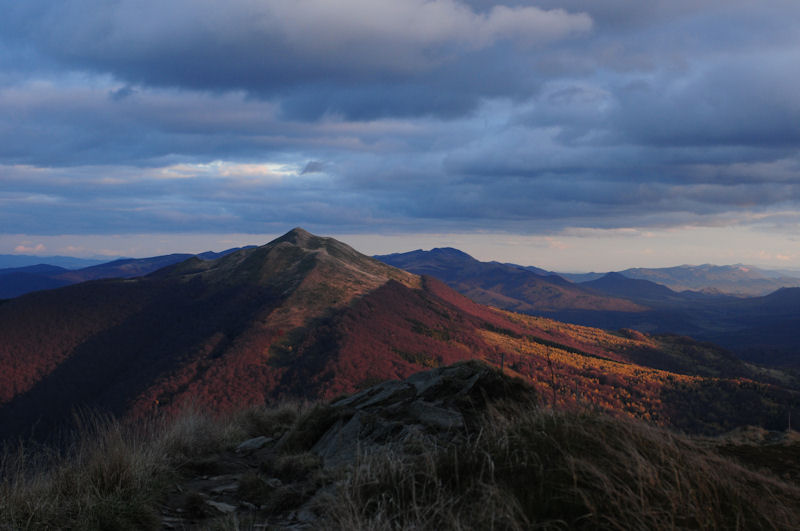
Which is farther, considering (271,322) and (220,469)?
(271,322)

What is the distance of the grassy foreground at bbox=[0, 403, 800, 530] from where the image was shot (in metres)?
4.07

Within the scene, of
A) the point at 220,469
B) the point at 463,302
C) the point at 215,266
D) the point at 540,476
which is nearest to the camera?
the point at 540,476

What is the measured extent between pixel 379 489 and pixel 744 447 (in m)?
7.58

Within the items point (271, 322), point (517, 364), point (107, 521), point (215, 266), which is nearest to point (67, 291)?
point (215, 266)

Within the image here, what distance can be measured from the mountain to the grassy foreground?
49623 millimetres

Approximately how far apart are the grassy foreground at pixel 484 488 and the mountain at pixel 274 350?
163 feet

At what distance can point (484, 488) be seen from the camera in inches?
183

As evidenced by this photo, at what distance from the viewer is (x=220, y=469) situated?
29.7ft

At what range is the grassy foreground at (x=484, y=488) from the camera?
160 inches

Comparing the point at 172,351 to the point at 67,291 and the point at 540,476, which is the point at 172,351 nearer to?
the point at 67,291

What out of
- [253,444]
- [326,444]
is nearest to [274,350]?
[253,444]

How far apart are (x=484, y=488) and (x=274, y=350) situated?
270 ft

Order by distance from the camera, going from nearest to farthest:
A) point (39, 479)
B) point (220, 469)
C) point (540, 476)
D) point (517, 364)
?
point (540, 476) → point (39, 479) → point (220, 469) → point (517, 364)

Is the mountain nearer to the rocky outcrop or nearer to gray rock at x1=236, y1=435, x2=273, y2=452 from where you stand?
gray rock at x1=236, y1=435, x2=273, y2=452
